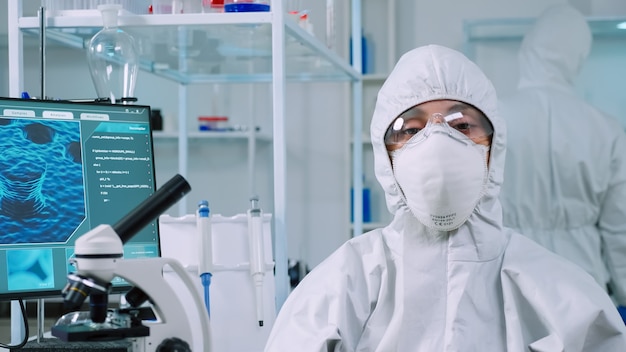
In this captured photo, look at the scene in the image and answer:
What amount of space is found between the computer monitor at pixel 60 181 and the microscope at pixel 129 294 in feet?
1.41

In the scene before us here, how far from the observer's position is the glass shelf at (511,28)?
3828 mm

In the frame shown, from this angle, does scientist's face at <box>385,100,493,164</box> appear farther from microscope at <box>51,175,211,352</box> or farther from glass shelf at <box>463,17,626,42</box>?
glass shelf at <box>463,17,626,42</box>

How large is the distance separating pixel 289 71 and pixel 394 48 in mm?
1665

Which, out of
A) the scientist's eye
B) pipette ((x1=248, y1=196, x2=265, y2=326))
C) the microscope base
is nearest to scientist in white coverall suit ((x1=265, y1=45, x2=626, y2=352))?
the scientist's eye

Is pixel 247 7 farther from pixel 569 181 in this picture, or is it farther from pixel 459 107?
pixel 569 181

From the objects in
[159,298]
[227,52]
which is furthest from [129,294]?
[227,52]

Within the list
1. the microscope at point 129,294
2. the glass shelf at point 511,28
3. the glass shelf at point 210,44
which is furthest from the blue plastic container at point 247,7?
the glass shelf at point 511,28

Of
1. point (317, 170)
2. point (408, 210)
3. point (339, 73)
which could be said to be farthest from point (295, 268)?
point (408, 210)

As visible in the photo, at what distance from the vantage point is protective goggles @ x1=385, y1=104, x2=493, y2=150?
151cm

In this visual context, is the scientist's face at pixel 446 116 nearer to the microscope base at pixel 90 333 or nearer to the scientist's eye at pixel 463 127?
the scientist's eye at pixel 463 127

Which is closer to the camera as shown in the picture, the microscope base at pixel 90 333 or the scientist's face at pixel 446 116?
the microscope base at pixel 90 333

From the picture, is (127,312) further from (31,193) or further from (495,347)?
(495,347)

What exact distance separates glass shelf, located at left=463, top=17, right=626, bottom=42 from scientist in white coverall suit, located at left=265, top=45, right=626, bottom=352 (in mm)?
2426

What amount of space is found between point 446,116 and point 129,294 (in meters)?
0.69
